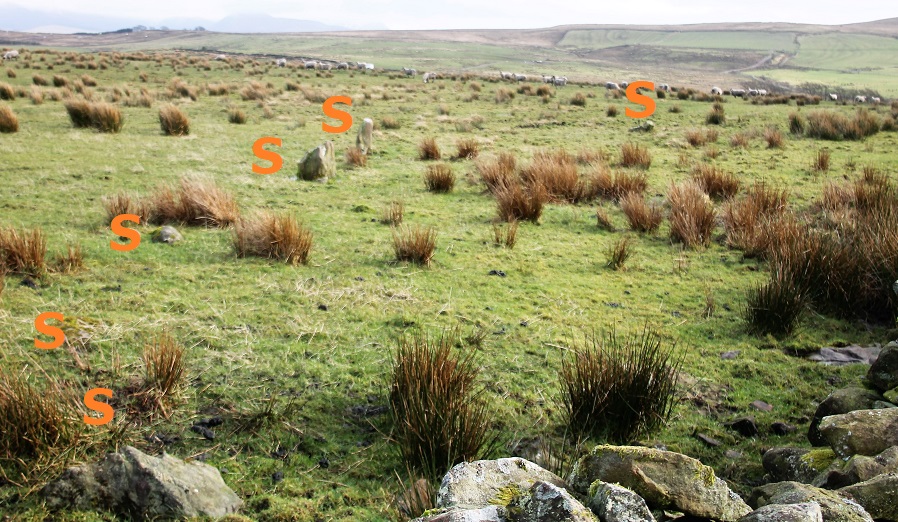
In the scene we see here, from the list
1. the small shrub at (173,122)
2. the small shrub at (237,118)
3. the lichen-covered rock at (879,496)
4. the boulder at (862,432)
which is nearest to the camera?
the lichen-covered rock at (879,496)

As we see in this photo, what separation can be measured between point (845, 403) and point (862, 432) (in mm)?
611

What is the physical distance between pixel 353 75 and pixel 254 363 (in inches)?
1148

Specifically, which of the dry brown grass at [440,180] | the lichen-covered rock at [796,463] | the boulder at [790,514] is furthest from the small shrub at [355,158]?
the boulder at [790,514]

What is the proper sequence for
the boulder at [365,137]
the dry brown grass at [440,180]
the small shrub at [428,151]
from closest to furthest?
the dry brown grass at [440,180]
the boulder at [365,137]
the small shrub at [428,151]

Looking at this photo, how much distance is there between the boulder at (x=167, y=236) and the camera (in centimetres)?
613

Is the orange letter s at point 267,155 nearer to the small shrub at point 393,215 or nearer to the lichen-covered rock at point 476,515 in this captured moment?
the small shrub at point 393,215

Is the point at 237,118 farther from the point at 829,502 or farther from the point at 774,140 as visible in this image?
the point at 829,502

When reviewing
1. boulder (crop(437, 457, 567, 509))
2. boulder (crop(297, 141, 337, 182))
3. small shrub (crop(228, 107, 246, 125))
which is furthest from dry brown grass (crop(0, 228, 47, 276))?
small shrub (crop(228, 107, 246, 125))

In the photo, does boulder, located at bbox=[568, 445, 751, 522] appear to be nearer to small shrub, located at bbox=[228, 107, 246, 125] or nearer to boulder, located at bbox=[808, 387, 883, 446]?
boulder, located at bbox=[808, 387, 883, 446]

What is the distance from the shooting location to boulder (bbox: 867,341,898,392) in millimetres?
3328

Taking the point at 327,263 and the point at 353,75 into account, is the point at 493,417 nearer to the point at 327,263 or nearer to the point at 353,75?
the point at 327,263

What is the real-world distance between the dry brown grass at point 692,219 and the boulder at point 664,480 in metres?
4.92

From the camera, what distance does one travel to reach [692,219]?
672cm

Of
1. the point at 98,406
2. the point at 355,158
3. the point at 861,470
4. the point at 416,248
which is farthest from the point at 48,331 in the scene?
the point at 355,158
